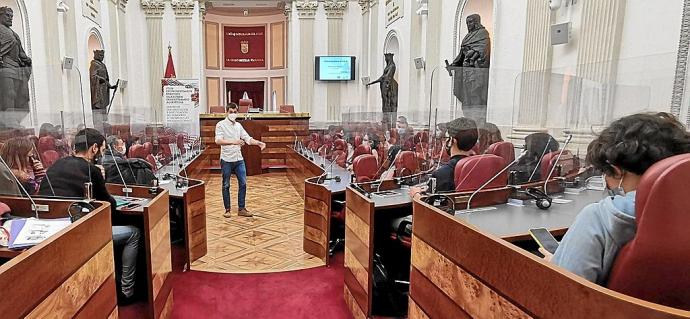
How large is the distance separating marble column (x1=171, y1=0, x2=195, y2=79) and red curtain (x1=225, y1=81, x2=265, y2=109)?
3022 mm

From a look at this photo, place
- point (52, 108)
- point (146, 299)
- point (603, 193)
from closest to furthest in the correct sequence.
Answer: point (146, 299) < point (603, 193) < point (52, 108)

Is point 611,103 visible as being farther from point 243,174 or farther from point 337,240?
point 243,174

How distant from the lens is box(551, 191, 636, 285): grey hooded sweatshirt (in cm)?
93

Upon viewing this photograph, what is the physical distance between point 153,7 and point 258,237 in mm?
9132

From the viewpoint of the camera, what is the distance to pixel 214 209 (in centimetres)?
519

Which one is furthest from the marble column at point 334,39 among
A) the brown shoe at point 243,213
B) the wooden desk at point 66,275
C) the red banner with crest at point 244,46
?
the wooden desk at point 66,275

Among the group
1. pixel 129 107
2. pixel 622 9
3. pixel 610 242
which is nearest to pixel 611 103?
pixel 622 9

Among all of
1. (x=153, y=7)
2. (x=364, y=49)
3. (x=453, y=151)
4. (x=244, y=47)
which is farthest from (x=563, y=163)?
(x=244, y=47)

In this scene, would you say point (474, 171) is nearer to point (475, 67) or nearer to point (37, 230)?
point (37, 230)

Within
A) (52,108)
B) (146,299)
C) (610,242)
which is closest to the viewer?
(610,242)

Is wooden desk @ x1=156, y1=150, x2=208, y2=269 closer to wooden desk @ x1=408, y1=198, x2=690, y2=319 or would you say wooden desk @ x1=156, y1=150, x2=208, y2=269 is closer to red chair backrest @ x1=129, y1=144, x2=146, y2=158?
red chair backrest @ x1=129, y1=144, x2=146, y2=158

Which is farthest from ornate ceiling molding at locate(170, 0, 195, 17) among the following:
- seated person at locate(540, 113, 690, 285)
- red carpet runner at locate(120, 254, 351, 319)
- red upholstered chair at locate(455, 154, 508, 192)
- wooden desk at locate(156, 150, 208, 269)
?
seated person at locate(540, 113, 690, 285)

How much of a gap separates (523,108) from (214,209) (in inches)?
148

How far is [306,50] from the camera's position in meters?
11.3
